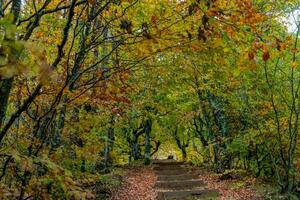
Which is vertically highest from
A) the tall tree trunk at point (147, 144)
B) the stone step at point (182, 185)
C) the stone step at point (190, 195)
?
the tall tree trunk at point (147, 144)

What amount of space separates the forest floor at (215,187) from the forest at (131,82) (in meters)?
0.08

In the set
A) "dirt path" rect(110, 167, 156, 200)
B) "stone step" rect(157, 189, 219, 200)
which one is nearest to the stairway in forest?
"stone step" rect(157, 189, 219, 200)

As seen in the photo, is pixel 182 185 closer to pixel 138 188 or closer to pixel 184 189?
pixel 184 189

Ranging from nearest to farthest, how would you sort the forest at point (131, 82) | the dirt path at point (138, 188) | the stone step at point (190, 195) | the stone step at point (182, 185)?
the forest at point (131, 82), the stone step at point (190, 195), the dirt path at point (138, 188), the stone step at point (182, 185)

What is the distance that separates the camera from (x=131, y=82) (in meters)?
10.1

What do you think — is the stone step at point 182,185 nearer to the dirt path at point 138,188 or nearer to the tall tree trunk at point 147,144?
the dirt path at point 138,188

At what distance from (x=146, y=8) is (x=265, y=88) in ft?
21.4

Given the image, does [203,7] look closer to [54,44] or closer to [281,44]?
[281,44]

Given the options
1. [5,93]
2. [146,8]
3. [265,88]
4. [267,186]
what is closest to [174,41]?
[146,8]

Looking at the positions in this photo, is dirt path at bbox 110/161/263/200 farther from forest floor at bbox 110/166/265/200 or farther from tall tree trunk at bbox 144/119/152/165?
tall tree trunk at bbox 144/119/152/165

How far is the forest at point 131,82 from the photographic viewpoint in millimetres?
3061

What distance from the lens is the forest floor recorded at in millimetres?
10562

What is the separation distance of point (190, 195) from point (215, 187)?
146 centimetres

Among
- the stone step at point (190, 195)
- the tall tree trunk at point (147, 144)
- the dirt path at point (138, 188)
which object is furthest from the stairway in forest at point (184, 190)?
the tall tree trunk at point (147, 144)
